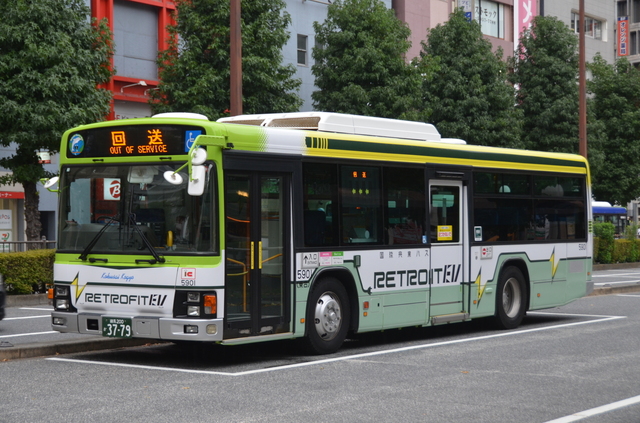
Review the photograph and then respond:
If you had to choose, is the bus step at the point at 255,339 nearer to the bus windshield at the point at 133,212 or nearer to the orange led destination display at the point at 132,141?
the bus windshield at the point at 133,212

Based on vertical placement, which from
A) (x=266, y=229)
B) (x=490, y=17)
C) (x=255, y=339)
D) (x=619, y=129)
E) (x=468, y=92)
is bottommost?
(x=255, y=339)

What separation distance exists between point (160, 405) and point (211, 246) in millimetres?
2463

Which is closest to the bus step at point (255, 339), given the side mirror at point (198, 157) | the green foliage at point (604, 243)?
the side mirror at point (198, 157)

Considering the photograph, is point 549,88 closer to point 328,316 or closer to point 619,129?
point 619,129

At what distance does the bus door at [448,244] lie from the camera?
538 inches

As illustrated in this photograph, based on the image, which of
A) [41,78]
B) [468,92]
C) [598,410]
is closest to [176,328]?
[598,410]

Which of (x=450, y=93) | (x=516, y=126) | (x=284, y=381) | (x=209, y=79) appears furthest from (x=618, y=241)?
(x=284, y=381)

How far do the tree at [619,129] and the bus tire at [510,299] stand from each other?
34948mm

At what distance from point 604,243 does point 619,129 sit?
43.3ft

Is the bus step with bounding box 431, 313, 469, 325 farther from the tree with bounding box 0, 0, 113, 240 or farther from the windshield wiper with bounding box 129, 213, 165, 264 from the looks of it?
the tree with bounding box 0, 0, 113, 240

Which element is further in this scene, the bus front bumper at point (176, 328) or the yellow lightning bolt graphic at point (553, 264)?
the yellow lightning bolt graphic at point (553, 264)

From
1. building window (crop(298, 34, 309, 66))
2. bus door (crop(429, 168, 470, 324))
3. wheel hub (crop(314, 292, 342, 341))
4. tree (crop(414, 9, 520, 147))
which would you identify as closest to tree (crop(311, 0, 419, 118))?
tree (crop(414, 9, 520, 147))

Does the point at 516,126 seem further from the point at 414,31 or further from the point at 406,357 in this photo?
the point at 406,357

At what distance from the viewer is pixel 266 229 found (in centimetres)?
1104
